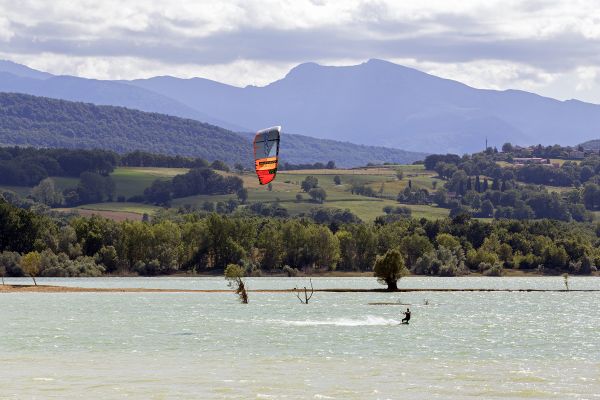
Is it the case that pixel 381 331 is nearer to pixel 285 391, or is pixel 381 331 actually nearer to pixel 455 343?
pixel 455 343

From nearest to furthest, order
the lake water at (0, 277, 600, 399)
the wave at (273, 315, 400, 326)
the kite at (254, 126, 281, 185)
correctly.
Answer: the lake water at (0, 277, 600, 399)
the kite at (254, 126, 281, 185)
the wave at (273, 315, 400, 326)

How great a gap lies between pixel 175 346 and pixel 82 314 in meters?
43.6

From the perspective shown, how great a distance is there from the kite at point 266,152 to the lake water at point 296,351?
540 inches

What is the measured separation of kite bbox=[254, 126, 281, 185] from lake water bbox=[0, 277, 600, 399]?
45.0 ft

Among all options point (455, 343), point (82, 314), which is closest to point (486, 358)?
point (455, 343)

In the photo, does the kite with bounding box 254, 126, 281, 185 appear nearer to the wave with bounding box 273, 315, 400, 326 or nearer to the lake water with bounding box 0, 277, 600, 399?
the lake water with bounding box 0, 277, 600, 399

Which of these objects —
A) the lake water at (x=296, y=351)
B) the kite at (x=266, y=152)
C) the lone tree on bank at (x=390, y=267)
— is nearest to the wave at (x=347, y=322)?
the lake water at (x=296, y=351)

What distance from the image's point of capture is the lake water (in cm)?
6444

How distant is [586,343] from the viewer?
312 ft

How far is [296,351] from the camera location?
284 ft

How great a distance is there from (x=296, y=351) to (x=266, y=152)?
15738 millimetres

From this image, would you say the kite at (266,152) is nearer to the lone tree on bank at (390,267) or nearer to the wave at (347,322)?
the wave at (347,322)

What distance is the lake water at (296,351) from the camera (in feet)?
211

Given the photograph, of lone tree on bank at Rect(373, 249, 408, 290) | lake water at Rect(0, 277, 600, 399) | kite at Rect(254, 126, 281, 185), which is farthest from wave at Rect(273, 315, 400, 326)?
lone tree on bank at Rect(373, 249, 408, 290)
